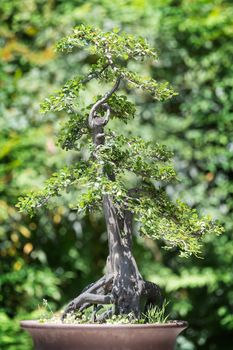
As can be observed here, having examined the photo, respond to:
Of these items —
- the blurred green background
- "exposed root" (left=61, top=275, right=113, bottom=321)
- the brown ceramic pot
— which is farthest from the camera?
the blurred green background

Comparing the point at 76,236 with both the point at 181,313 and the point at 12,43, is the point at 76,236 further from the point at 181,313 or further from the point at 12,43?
the point at 12,43

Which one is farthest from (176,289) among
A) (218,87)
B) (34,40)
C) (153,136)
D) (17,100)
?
(34,40)

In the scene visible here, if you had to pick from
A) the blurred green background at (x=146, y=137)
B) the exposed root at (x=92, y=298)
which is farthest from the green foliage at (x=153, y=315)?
the blurred green background at (x=146, y=137)

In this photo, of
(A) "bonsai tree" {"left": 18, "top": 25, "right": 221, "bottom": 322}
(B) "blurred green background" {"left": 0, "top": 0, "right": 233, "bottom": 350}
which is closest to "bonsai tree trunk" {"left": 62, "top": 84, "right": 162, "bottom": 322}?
(A) "bonsai tree" {"left": 18, "top": 25, "right": 221, "bottom": 322}

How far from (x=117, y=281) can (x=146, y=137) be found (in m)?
1.96

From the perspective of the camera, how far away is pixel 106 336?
6.53 ft

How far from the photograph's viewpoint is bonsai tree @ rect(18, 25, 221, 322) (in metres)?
2.21

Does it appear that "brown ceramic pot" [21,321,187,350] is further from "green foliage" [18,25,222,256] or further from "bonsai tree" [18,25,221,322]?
"green foliage" [18,25,222,256]

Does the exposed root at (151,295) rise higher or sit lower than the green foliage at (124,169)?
lower

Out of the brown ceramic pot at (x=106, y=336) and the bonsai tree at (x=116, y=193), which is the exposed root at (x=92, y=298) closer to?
the bonsai tree at (x=116, y=193)

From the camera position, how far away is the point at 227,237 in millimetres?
4027

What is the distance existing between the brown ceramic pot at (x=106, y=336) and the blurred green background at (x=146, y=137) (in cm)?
197

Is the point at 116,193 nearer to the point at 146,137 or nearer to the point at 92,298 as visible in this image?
the point at 92,298

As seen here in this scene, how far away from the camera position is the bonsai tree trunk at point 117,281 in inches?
87.5
